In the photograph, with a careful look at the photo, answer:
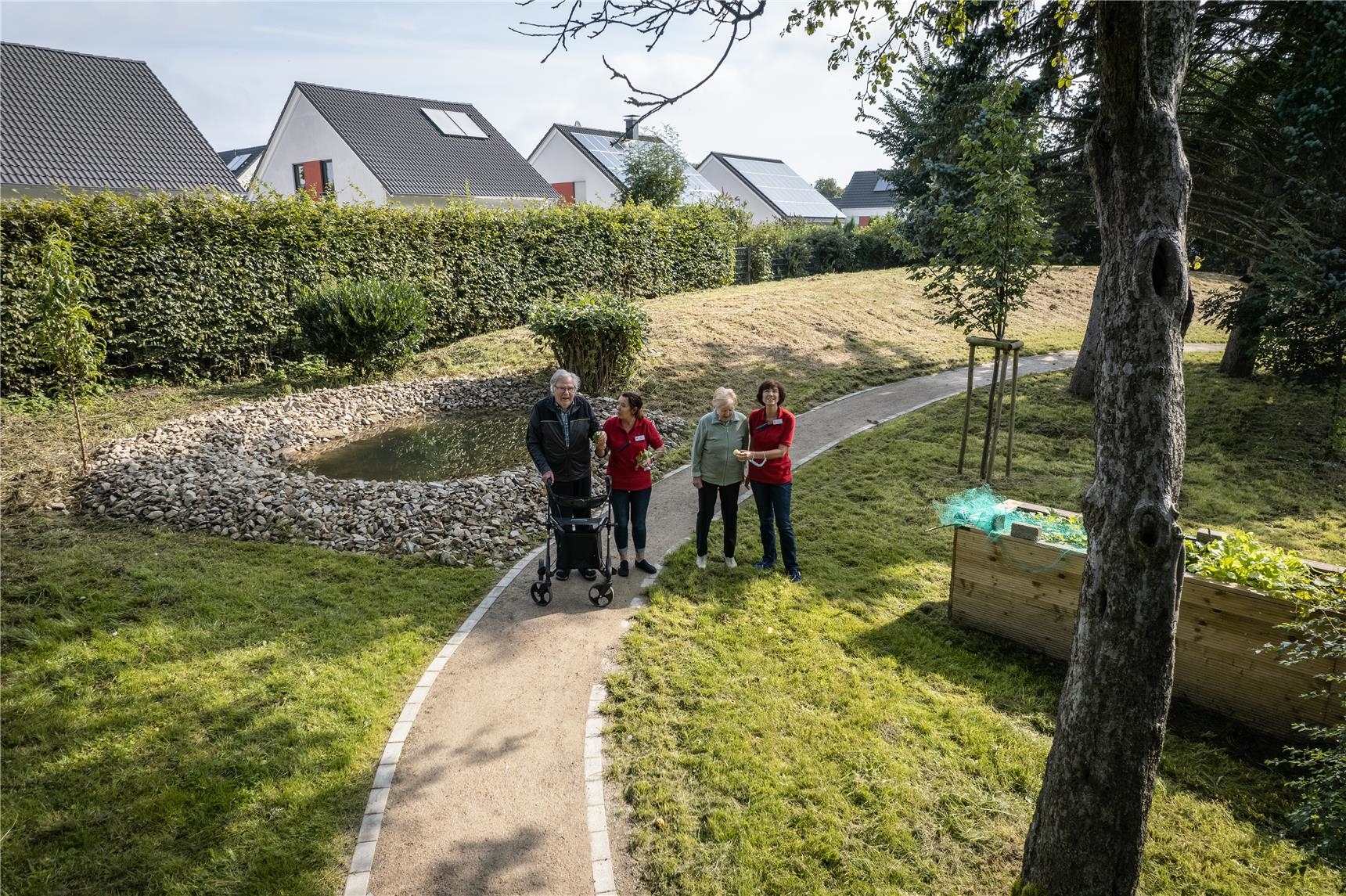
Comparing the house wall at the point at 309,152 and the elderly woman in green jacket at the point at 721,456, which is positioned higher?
the house wall at the point at 309,152

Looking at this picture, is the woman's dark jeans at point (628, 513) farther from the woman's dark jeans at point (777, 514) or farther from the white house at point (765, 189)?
the white house at point (765, 189)

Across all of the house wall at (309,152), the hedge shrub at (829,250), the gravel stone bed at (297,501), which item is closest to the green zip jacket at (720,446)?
the gravel stone bed at (297,501)

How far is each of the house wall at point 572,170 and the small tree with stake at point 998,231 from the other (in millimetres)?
31891

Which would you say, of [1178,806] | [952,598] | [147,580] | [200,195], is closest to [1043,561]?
[952,598]

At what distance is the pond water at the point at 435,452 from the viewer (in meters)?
10.9

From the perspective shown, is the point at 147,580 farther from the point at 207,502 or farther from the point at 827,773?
the point at 827,773

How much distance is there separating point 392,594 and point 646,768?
11.0 feet

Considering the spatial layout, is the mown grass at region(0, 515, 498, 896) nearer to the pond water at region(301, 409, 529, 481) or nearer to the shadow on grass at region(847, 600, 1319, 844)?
the pond water at region(301, 409, 529, 481)

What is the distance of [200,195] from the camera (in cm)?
1488

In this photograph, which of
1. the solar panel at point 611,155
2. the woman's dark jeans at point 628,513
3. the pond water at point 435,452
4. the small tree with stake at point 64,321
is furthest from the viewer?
the solar panel at point 611,155

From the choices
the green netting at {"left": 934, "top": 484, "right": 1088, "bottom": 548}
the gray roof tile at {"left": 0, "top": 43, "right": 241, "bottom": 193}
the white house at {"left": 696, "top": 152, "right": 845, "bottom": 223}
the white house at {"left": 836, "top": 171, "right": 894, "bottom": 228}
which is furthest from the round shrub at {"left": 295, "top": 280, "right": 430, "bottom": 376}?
the white house at {"left": 836, "top": 171, "right": 894, "bottom": 228}

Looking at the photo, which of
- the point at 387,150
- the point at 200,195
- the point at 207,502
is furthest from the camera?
the point at 387,150

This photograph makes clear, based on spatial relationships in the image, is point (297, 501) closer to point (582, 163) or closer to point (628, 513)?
point (628, 513)

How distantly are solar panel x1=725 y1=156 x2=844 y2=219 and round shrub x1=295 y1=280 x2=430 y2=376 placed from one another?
126 ft
